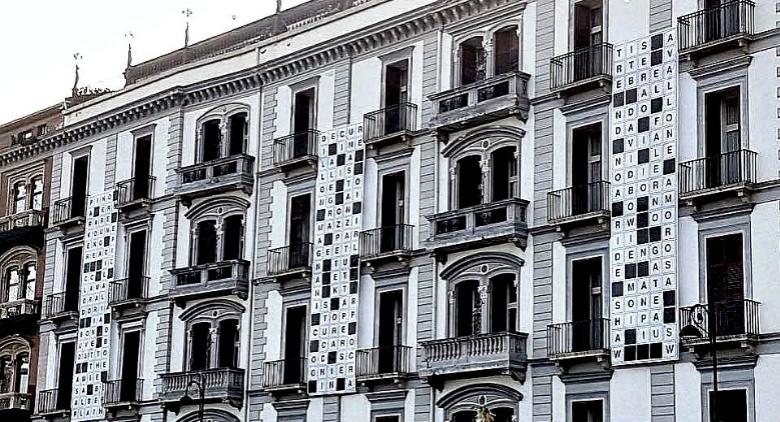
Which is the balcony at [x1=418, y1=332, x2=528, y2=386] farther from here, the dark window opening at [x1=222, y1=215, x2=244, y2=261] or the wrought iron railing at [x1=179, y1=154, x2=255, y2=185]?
the wrought iron railing at [x1=179, y1=154, x2=255, y2=185]

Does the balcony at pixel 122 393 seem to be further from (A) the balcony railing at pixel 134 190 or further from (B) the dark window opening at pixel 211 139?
(B) the dark window opening at pixel 211 139

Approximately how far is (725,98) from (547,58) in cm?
567

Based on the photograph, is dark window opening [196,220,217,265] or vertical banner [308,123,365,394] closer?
vertical banner [308,123,365,394]

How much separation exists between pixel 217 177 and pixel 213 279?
10.9 ft

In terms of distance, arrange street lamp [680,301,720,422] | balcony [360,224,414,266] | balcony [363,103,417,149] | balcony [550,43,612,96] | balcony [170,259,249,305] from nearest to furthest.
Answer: street lamp [680,301,720,422], balcony [550,43,612,96], balcony [360,224,414,266], balcony [363,103,417,149], balcony [170,259,249,305]

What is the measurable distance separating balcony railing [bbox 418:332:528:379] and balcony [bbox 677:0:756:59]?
8.41m

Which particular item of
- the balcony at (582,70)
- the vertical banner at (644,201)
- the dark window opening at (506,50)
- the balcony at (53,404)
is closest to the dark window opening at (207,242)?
the balcony at (53,404)

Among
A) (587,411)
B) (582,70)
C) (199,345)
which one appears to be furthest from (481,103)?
(199,345)

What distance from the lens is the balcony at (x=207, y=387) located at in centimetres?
4572

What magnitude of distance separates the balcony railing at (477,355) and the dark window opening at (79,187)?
62.7 ft

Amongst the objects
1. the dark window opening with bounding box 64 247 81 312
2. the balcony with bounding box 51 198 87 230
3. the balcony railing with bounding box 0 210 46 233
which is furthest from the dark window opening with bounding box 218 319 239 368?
the balcony railing with bounding box 0 210 46 233

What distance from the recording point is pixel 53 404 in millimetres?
53000

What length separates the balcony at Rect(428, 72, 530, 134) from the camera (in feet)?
129

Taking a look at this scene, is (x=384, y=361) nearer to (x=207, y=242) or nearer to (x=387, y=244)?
(x=387, y=244)
